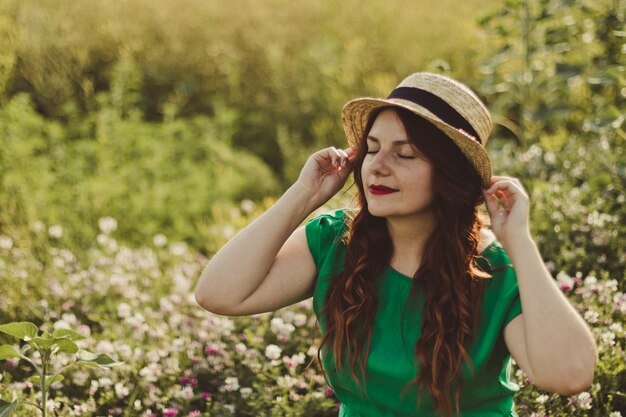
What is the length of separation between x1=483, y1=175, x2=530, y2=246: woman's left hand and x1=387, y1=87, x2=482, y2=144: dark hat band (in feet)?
0.54

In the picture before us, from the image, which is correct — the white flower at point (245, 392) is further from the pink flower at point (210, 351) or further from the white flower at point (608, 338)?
the white flower at point (608, 338)

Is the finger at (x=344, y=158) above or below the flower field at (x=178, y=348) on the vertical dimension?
above

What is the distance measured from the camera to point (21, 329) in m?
2.27

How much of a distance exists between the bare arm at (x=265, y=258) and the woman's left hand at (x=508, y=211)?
48 cm

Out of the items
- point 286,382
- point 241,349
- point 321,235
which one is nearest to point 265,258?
point 321,235

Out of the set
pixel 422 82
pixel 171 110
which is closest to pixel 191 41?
pixel 171 110

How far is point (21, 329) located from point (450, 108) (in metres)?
1.34

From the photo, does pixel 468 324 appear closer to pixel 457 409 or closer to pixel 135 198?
pixel 457 409

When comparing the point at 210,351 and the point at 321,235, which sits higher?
the point at 321,235

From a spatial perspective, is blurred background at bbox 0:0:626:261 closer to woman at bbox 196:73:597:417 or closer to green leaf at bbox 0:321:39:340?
woman at bbox 196:73:597:417

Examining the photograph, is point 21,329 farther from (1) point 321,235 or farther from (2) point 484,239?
(2) point 484,239

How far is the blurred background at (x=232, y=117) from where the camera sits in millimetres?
3834

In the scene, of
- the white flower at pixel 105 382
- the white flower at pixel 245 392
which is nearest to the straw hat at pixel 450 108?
the white flower at pixel 245 392

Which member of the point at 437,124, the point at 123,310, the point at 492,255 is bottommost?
the point at 123,310
